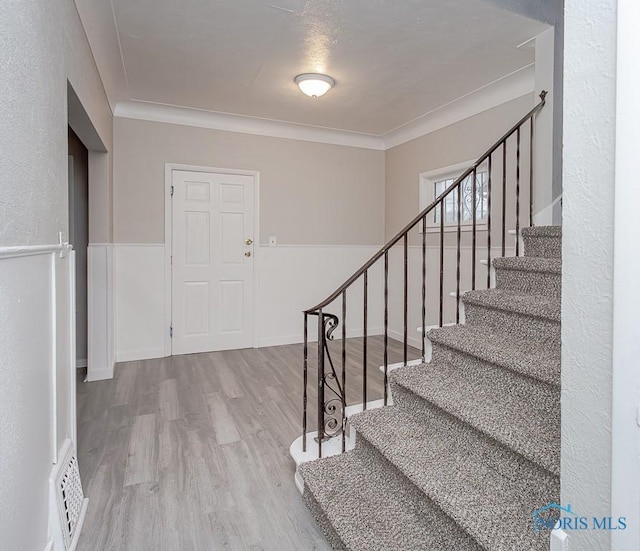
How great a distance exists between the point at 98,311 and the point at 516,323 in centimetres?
326

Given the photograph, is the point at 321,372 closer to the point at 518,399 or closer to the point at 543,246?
the point at 518,399

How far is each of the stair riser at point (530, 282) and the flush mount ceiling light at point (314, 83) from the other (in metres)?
2.08

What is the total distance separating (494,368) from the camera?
5.54 ft

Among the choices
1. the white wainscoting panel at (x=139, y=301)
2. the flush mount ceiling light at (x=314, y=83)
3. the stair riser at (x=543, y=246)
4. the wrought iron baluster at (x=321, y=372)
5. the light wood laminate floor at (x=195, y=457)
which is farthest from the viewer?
the white wainscoting panel at (x=139, y=301)

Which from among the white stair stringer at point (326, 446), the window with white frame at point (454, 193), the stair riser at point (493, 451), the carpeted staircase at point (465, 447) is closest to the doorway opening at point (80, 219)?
the white stair stringer at point (326, 446)

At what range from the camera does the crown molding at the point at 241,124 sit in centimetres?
387

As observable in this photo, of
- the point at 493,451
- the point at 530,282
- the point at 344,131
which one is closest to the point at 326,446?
the point at 493,451

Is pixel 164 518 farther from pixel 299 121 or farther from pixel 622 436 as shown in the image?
pixel 299 121

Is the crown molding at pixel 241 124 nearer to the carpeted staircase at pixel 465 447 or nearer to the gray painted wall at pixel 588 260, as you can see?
the carpeted staircase at pixel 465 447

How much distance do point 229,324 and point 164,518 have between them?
275cm

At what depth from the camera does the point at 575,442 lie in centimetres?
87

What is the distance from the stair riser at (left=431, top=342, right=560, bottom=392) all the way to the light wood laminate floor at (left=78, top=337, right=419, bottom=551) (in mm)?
990

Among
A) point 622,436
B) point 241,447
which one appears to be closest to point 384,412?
point 241,447

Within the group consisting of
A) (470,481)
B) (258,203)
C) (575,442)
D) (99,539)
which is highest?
(258,203)
